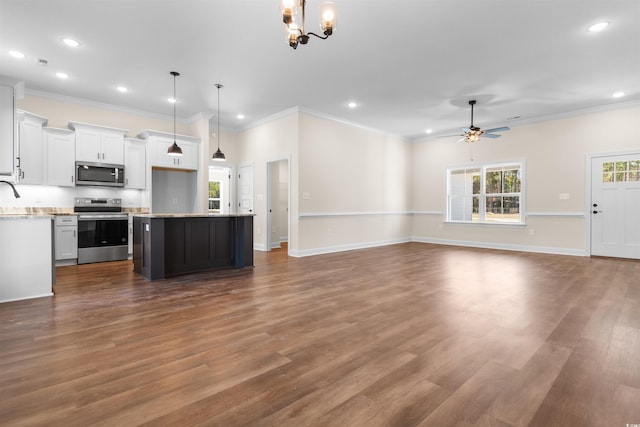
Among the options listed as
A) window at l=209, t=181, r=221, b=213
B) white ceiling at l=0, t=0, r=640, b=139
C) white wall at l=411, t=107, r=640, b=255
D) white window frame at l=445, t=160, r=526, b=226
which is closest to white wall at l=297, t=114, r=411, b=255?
white ceiling at l=0, t=0, r=640, b=139

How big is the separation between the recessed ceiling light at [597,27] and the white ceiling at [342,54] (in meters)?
0.07

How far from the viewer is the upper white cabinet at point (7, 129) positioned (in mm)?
3574

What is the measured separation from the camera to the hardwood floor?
1598 millimetres

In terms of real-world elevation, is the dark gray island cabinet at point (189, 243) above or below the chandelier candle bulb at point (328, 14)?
below

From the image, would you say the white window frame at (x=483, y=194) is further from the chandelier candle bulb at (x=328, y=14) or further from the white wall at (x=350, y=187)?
the chandelier candle bulb at (x=328, y=14)

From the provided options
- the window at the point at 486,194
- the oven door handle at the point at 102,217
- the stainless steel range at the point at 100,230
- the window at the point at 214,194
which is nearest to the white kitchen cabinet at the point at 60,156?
the stainless steel range at the point at 100,230

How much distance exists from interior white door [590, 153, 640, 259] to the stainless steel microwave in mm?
9713

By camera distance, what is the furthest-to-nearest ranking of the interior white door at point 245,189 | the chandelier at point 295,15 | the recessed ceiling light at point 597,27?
the interior white door at point 245,189 < the recessed ceiling light at point 597,27 < the chandelier at point 295,15

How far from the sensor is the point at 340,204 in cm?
744

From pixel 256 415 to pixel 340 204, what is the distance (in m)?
6.06

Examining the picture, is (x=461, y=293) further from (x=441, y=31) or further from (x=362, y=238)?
(x=362, y=238)

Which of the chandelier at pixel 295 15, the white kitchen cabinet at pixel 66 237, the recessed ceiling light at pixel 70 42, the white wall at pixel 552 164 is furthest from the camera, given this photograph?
the white wall at pixel 552 164

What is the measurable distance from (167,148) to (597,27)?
23.9 ft

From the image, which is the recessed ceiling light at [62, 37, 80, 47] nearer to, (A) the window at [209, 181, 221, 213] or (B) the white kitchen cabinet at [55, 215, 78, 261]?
(B) the white kitchen cabinet at [55, 215, 78, 261]
